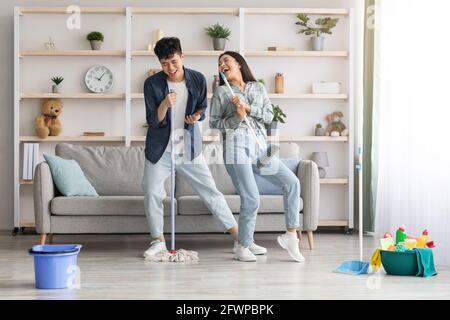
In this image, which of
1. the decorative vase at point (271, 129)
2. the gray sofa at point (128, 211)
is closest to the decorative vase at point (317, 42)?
the decorative vase at point (271, 129)

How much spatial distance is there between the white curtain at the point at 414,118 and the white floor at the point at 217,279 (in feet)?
1.28

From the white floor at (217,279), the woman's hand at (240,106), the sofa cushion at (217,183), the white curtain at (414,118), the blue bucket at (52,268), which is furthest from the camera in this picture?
the sofa cushion at (217,183)

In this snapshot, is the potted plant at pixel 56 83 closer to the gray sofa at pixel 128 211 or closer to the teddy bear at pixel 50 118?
the teddy bear at pixel 50 118

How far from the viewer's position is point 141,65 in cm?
664

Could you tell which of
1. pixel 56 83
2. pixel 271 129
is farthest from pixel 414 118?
pixel 56 83

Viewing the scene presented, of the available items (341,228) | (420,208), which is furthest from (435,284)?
(341,228)

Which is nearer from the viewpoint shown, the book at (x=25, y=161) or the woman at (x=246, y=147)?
the woman at (x=246, y=147)

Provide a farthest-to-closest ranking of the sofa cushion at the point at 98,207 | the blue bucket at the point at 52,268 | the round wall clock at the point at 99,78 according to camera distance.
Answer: the round wall clock at the point at 99,78, the sofa cushion at the point at 98,207, the blue bucket at the point at 52,268

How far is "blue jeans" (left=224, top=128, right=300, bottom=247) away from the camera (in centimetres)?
435

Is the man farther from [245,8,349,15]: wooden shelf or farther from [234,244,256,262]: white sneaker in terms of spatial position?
[245,8,349,15]: wooden shelf

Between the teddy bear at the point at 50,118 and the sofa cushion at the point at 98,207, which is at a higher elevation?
the teddy bear at the point at 50,118

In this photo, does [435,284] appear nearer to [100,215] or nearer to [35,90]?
[100,215]

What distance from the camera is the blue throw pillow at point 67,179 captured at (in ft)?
16.7

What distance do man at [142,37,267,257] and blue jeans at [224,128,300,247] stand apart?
31 cm
